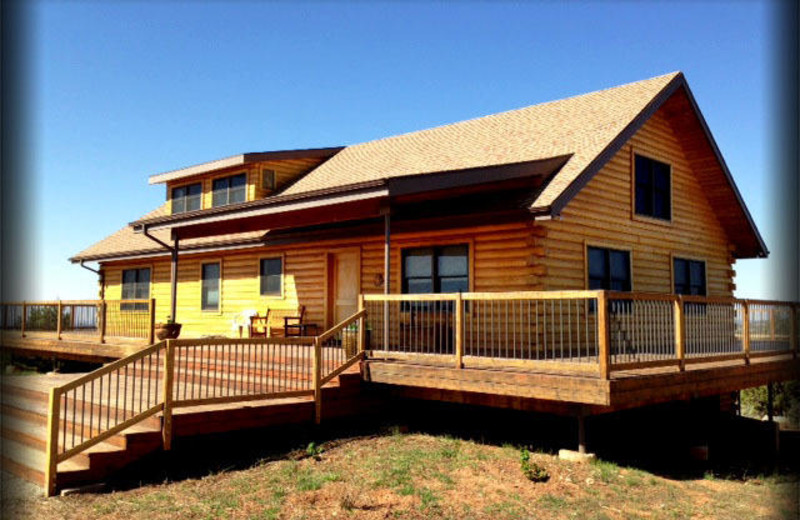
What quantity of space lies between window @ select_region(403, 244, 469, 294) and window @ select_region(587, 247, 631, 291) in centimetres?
275

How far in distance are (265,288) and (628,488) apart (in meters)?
12.4

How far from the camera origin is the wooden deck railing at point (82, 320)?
53.3ft

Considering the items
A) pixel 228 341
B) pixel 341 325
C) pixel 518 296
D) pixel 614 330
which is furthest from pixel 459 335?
pixel 228 341

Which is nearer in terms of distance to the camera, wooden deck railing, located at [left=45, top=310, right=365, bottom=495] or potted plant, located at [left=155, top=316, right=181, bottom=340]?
wooden deck railing, located at [left=45, top=310, right=365, bottom=495]

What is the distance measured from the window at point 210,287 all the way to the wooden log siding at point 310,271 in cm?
22

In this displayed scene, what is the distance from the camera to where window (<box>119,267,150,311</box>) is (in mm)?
22844

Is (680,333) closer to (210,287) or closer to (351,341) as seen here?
(351,341)

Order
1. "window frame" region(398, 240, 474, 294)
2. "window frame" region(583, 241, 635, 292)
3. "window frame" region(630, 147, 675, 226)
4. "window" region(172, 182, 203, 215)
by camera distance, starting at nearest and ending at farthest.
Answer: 1. "window frame" region(398, 240, 474, 294)
2. "window frame" region(583, 241, 635, 292)
3. "window frame" region(630, 147, 675, 226)
4. "window" region(172, 182, 203, 215)

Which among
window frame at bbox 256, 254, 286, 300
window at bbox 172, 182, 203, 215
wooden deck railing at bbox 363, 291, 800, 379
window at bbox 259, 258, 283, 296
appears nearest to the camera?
wooden deck railing at bbox 363, 291, 800, 379

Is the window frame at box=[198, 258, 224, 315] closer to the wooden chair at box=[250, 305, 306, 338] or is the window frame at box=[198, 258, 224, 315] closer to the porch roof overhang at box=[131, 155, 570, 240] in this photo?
the wooden chair at box=[250, 305, 306, 338]

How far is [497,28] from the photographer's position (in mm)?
7652

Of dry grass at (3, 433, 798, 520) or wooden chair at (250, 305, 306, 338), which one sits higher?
wooden chair at (250, 305, 306, 338)

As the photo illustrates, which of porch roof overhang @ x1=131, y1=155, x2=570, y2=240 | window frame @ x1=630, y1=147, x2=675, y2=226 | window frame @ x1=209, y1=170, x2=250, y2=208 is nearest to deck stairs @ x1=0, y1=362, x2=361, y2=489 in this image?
porch roof overhang @ x1=131, y1=155, x2=570, y2=240

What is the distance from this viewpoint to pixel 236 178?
67.5ft
